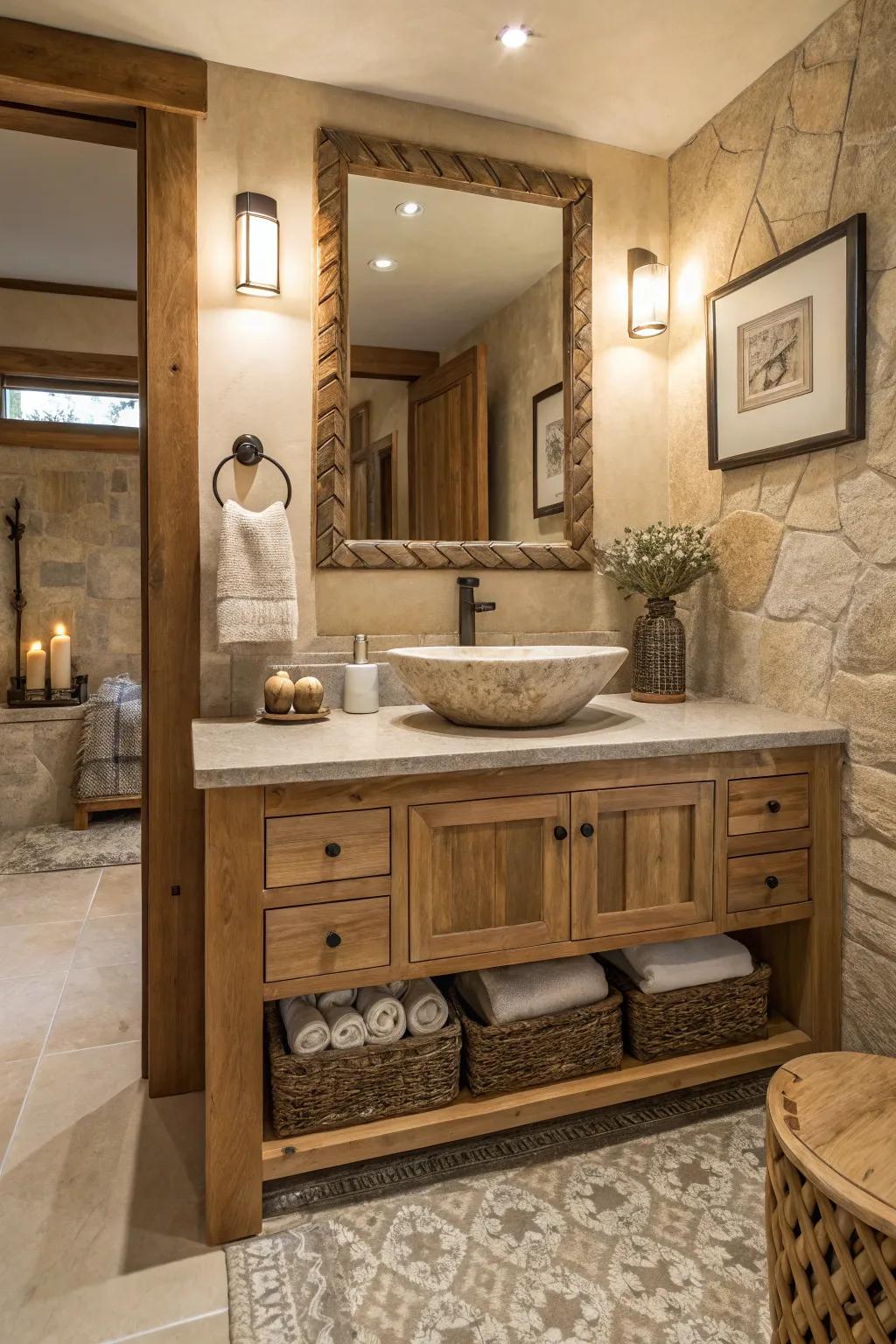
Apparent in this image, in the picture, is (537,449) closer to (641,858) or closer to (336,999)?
(641,858)

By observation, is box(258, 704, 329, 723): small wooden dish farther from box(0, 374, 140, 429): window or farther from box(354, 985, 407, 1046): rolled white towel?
box(0, 374, 140, 429): window

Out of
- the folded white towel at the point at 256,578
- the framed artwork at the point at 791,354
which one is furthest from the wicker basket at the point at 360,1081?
the framed artwork at the point at 791,354

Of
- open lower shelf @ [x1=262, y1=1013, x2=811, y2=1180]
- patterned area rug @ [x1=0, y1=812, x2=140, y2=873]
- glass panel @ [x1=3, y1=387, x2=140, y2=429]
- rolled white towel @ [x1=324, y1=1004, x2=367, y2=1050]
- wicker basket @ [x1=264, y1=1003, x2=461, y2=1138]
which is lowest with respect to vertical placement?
open lower shelf @ [x1=262, y1=1013, x2=811, y2=1180]

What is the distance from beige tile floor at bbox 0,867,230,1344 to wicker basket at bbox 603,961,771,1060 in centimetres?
93

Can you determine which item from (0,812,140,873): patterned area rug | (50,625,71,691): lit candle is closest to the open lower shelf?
(0,812,140,873): patterned area rug

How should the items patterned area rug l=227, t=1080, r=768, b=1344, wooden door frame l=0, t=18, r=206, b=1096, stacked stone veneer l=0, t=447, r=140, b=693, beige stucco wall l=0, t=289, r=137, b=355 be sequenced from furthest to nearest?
stacked stone veneer l=0, t=447, r=140, b=693 < beige stucco wall l=0, t=289, r=137, b=355 < wooden door frame l=0, t=18, r=206, b=1096 < patterned area rug l=227, t=1080, r=768, b=1344

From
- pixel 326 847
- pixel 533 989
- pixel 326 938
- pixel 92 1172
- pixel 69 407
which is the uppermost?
pixel 69 407

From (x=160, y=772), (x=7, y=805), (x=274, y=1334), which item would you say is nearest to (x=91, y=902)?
(x=7, y=805)

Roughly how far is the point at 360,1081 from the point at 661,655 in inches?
48.1

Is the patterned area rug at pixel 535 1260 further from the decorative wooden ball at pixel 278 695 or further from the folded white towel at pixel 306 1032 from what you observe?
the decorative wooden ball at pixel 278 695

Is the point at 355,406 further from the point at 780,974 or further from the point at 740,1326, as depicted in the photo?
the point at 740,1326

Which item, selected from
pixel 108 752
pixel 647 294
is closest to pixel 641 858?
pixel 647 294

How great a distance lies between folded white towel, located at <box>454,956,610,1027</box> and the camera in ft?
5.55

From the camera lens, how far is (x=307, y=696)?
181 cm
